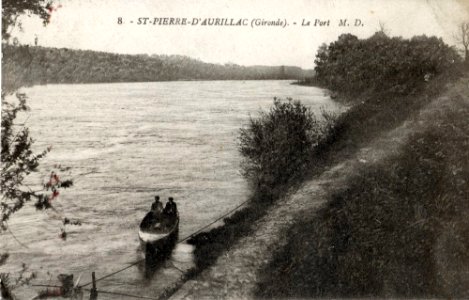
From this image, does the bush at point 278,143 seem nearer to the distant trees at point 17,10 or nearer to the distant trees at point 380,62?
the distant trees at point 380,62

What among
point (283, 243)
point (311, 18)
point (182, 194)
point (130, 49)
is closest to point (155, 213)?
point (182, 194)

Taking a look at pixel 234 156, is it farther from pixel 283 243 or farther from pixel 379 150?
pixel 379 150

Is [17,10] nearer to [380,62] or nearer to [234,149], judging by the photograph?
[234,149]

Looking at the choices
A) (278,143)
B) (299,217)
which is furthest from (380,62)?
(299,217)

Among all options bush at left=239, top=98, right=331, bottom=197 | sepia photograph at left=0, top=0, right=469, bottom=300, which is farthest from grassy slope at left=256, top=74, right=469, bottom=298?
bush at left=239, top=98, right=331, bottom=197

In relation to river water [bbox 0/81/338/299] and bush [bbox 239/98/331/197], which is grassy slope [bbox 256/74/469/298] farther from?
river water [bbox 0/81/338/299]
